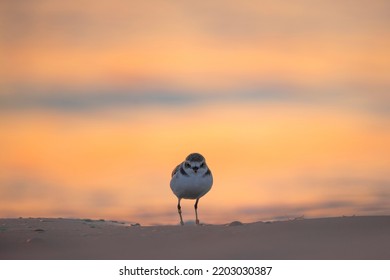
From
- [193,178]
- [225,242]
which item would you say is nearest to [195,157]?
[193,178]

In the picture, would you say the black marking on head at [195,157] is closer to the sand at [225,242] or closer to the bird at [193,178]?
the bird at [193,178]

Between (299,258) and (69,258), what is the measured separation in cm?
370

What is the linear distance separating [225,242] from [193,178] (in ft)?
27.5

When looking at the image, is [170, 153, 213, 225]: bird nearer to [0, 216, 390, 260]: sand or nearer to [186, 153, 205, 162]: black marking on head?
[186, 153, 205, 162]: black marking on head

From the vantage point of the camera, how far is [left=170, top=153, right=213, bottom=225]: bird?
74.5ft

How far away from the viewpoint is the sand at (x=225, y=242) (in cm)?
1340

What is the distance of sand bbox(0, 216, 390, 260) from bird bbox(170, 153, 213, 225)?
5930 millimetres

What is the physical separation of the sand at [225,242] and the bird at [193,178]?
593cm

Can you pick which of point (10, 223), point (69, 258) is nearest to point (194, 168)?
point (10, 223)

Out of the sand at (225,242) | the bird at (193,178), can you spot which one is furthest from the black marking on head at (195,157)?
the sand at (225,242)

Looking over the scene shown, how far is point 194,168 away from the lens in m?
22.7
